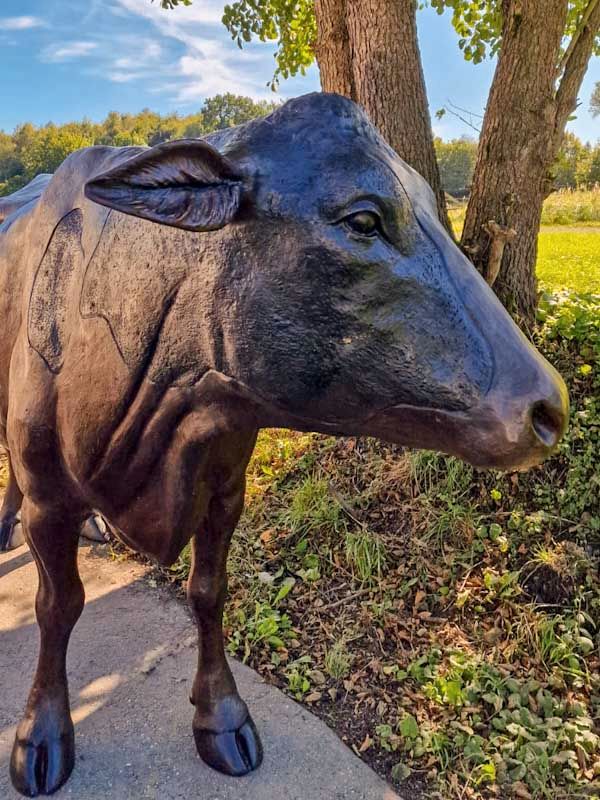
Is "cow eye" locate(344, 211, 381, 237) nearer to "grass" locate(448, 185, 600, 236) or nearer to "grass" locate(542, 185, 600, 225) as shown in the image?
"grass" locate(448, 185, 600, 236)

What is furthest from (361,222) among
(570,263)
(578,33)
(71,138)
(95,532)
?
(71,138)

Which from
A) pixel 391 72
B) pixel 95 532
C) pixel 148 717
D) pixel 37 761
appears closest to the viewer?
pixel 37 761

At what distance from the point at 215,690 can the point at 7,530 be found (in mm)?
2282

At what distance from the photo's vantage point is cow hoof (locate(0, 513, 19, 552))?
4188mm

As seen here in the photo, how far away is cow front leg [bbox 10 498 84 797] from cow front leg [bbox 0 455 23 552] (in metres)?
2.01

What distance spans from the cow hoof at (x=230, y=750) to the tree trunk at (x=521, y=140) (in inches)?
120

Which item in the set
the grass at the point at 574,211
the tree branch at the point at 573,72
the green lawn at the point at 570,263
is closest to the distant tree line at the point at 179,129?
the grass at the point at 574,211

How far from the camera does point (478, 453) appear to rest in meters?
1.32

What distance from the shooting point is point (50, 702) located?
2361 millimetres

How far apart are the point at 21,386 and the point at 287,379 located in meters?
0.96

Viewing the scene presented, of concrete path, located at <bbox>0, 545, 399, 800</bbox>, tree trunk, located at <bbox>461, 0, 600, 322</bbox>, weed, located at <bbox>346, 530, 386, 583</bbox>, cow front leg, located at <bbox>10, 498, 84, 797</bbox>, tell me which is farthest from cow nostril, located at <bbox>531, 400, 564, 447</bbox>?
tree trunk, located at <bbox>461, 0, 600, 322</bbox>

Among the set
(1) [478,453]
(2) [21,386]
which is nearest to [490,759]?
(1) [478,453]

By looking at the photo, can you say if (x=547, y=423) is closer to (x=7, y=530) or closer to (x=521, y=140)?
(x=521, y=140)

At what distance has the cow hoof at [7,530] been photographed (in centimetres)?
419
